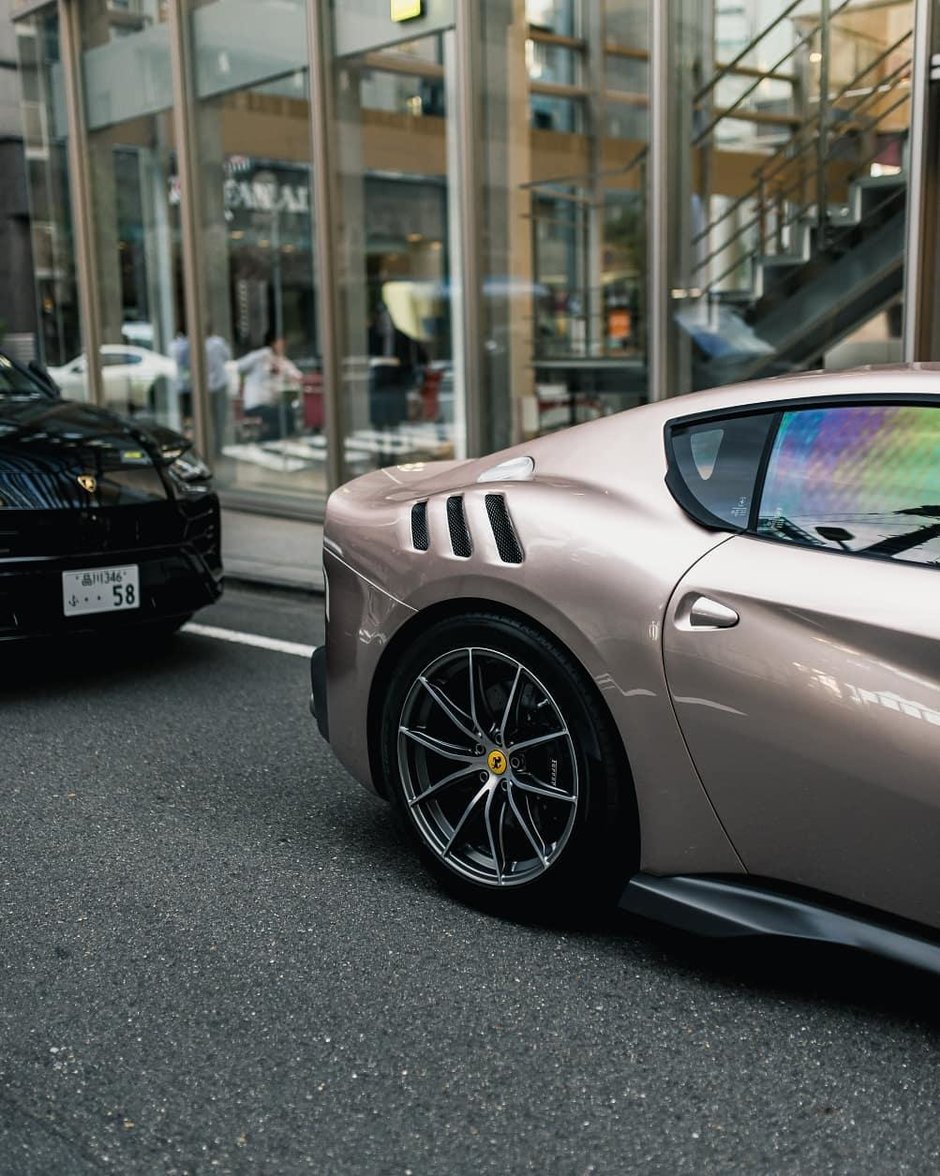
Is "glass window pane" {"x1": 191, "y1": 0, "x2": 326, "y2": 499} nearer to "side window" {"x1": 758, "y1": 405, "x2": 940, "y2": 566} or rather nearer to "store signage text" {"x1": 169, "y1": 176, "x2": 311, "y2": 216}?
"store signage text" {"x1": 169, "y1": 176, "x2": 311, "y2": 216}

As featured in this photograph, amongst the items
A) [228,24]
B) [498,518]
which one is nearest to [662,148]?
Result: [228,24]

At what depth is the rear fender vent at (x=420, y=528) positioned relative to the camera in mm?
3504

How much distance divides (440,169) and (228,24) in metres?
2.73

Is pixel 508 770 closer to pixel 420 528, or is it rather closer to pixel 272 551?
pixel 420 528

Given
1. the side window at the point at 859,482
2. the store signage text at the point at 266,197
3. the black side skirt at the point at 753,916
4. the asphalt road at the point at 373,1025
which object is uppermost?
the store signage text at the point at 266,197

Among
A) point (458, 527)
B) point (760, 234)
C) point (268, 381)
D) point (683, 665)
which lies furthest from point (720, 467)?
point (268, 381)

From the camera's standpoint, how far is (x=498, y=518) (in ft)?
11.1

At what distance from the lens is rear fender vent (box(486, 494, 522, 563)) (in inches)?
129

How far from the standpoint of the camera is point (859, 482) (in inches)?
114

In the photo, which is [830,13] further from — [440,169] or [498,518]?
[498,518]

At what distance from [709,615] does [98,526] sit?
3215mm

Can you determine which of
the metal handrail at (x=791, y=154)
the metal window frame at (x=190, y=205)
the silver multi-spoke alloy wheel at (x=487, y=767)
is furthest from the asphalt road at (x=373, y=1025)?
the metal window frame at (x=190, y=205)

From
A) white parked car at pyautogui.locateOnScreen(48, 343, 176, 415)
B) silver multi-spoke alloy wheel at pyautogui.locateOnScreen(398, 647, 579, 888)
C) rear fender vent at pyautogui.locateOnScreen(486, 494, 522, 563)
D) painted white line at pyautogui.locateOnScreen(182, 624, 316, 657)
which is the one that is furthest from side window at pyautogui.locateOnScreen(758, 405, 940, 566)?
white parked car at pyautogui.locateOnScreen(48, 343, 176, 415)

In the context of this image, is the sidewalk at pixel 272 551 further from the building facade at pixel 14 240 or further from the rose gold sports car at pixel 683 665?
the building facade at pixel 14 240
